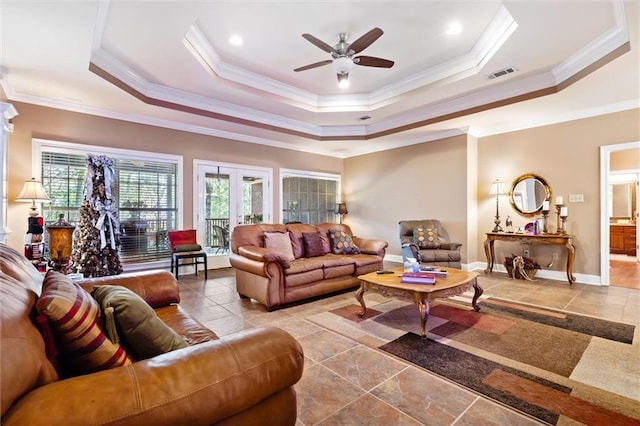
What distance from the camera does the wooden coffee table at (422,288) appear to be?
2736 millimetres

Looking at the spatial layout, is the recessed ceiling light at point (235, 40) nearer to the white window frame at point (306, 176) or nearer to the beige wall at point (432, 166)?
the beige wall at point (432, 166)

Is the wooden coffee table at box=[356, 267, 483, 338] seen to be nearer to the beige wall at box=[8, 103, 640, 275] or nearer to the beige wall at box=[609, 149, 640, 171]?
the beige wall at box=[8, 103, 640, 275]

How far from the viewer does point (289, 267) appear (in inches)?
142

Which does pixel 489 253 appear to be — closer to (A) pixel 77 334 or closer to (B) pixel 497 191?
(B) pixel 497 191

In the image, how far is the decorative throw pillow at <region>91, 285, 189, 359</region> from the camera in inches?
47.5

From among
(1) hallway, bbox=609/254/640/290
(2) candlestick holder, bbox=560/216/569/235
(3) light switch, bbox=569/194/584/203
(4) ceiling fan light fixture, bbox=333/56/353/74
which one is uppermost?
(4) ceiling fan light fixture, bbox=333/56/353/74

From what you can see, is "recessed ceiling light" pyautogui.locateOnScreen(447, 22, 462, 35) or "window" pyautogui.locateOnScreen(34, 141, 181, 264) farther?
"window" pyautogui.locateOnScreen(34, 141, 181, 264)

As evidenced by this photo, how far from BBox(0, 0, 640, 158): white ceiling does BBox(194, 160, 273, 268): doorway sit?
863 millimetres

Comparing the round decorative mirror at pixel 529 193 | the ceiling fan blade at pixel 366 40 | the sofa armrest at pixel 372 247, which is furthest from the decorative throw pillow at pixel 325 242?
the round decorative mirror at pixel 529 193

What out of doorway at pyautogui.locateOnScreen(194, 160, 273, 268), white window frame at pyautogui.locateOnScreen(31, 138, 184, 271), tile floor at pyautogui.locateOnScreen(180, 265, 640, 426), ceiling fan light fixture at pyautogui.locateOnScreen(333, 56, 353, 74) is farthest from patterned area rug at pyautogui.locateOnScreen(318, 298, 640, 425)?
white window frame at pyautogui.locateOnScreen(31, 138, 184, 271)

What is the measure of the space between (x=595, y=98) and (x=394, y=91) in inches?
111

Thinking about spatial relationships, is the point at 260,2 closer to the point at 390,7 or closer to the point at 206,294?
the point at 390,7

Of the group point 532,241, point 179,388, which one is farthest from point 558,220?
point 179,388

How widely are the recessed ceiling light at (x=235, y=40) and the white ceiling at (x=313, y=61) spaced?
0.06 metres
